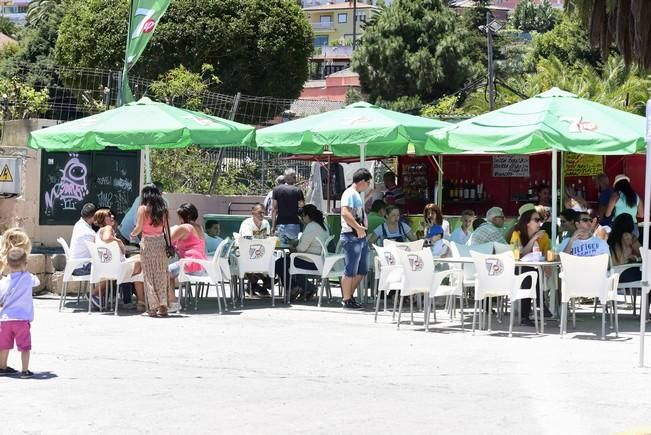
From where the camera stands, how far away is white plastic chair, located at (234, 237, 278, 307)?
15.3 m

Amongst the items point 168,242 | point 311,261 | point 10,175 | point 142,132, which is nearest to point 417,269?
point 311,261

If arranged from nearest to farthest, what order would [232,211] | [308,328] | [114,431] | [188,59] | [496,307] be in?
1. [114,431]
2. [308,328]
3. [496,307]
4. [232,211]
5. [188,59]

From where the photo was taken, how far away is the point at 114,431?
7371 mm

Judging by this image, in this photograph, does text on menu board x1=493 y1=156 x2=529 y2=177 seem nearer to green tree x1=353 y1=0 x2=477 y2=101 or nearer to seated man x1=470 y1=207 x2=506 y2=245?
seated man x1=470 y1=207 x2=506 y2=245

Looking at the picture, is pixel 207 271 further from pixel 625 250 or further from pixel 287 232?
pixel 625 250

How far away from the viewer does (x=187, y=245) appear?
48.3 ft

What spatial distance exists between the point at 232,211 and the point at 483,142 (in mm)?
9867

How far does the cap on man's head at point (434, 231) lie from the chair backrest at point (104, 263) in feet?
13.2

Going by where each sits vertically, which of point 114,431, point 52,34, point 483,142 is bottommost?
point 114,431

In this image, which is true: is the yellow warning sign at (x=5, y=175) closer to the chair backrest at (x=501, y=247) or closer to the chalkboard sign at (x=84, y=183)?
the chalkboard sign at (x=84, y=183)

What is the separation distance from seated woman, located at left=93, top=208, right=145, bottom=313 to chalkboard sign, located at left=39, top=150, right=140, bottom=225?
278cm

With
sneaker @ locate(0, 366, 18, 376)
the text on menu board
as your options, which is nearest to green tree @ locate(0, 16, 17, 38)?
the text on menu board

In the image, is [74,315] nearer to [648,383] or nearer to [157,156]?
[648,383]

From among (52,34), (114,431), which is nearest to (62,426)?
(114,431)
